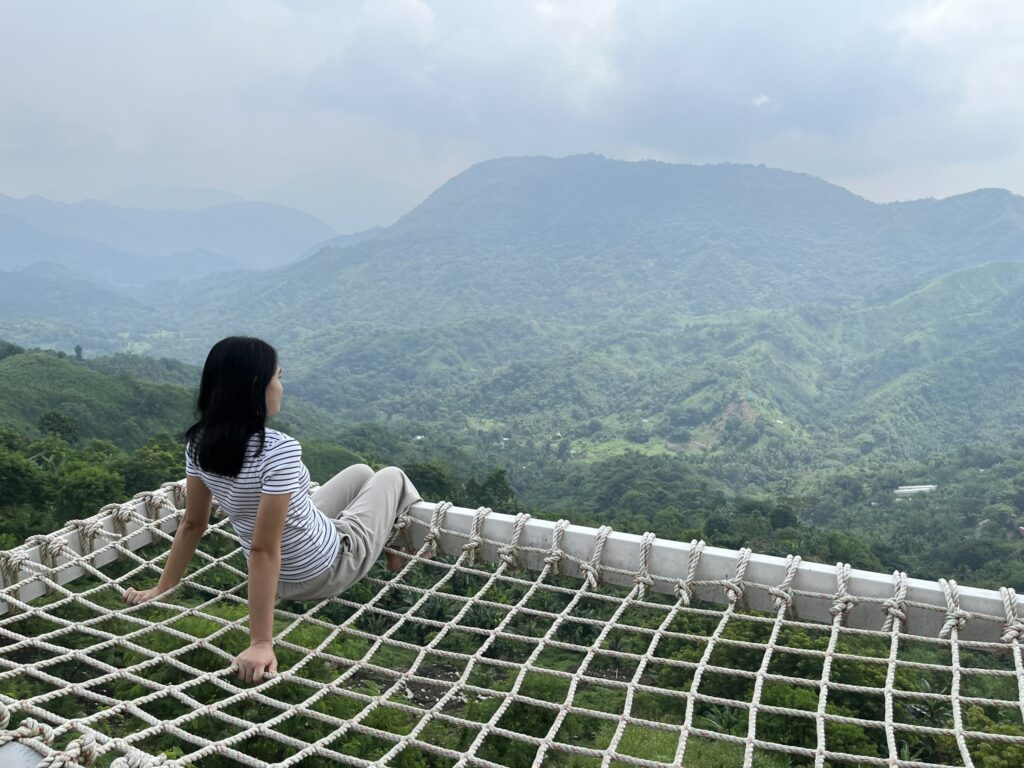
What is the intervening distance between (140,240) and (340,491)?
20738 cm

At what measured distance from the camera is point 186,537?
1.89m

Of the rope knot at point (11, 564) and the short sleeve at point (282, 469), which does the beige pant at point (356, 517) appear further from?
the rope knot at point (11, 564)

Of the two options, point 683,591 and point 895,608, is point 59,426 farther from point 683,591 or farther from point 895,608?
point 895,608

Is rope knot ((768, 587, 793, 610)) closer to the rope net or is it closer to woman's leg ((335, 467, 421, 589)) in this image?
the rope net

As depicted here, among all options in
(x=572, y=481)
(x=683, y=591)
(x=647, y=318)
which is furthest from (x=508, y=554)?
(x=647, y=318)

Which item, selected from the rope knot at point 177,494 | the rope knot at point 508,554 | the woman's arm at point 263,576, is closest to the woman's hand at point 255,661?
the woman's arm at point 263,576

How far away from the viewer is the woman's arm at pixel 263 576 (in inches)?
61.7

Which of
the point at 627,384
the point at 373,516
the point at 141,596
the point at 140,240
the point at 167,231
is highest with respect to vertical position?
the point at 167,231

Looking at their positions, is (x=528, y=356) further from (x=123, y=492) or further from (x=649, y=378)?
(x=123, y=492)

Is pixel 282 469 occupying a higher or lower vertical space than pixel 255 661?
higher

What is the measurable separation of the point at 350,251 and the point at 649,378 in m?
67.3

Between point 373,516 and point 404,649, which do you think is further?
point 404,649

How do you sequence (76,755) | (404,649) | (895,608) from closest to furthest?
1. (76,755)
2. (895,608)
3. (404,649)

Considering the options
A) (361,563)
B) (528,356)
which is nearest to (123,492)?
(361,563)
